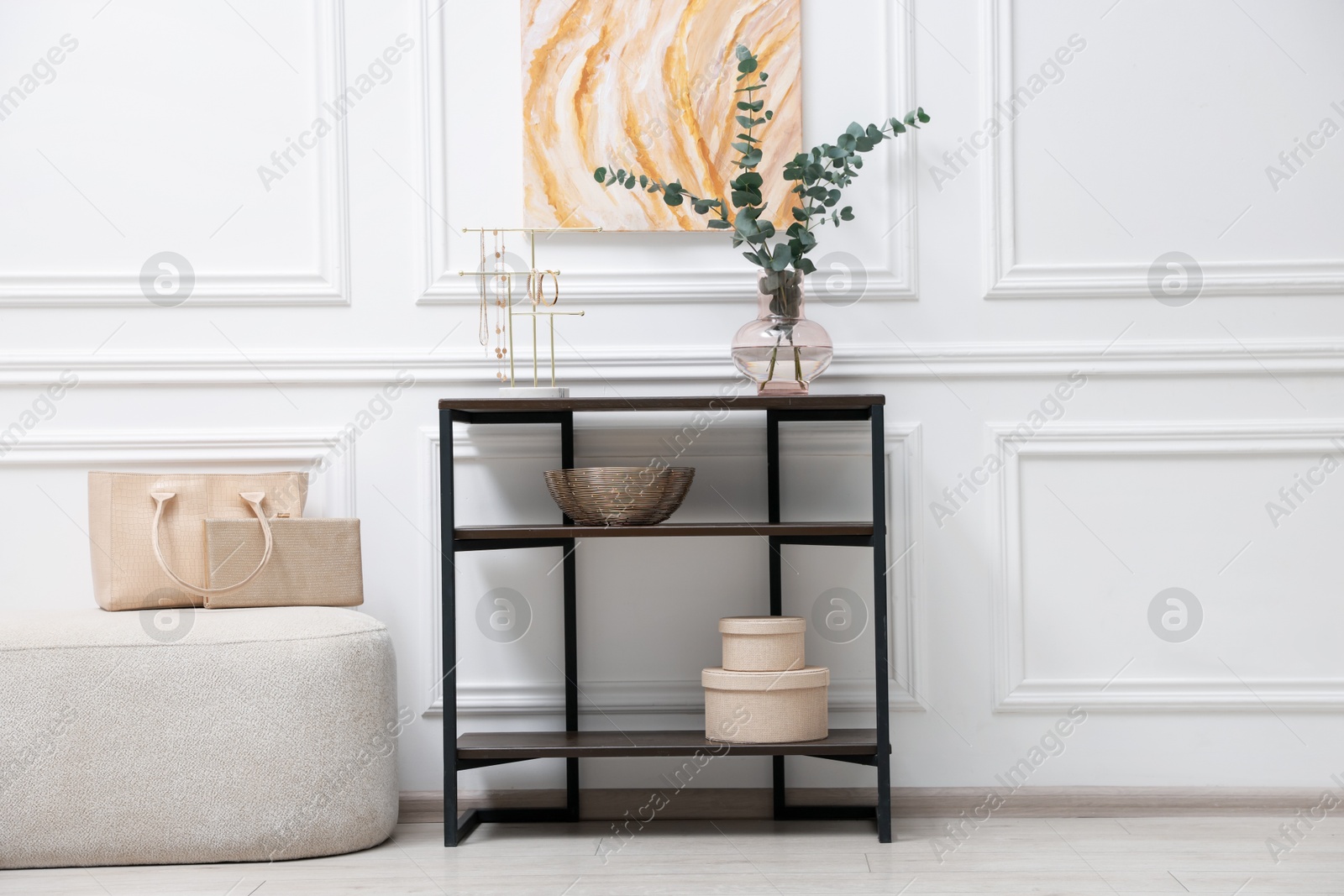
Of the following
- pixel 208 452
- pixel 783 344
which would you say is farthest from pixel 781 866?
pixel 208 452

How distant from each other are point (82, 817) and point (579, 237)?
135 cm

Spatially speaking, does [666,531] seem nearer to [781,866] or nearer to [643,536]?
[643,536]

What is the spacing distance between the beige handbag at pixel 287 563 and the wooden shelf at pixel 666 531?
→ 0.24 metres

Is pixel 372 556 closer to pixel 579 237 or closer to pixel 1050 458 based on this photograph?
pixel 579 237

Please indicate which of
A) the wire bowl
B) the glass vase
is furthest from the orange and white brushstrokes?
the wire bowl

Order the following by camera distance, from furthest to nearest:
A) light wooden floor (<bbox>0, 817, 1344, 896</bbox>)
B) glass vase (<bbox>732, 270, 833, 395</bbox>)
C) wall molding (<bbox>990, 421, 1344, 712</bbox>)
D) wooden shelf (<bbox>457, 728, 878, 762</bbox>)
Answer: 1. wall molding (<bbox>990, 421, 1344, 712</bbox>)
2. glass vase (<bbox>732, 270, 833, 395</bbox>)
3. wooden shelf (<bbox>457, 728, 878, 762</bbox>)
4. light wooden floor (<bbox>0, 817, 1344, 896</bbox>)

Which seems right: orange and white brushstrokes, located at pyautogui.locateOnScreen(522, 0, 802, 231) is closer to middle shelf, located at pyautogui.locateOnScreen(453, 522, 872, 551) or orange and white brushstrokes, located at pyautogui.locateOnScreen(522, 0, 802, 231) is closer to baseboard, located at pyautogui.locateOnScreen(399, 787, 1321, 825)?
middle shelf, located at pyautogui.locateOnScreen(453, 522, 872, 551)

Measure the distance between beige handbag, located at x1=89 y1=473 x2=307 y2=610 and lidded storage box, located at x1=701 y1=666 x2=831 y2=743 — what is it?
855mm

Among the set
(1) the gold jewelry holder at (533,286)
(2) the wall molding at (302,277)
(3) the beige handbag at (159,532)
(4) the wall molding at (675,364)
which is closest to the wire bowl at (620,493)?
(1) the gold jewelry holder at (533,286)

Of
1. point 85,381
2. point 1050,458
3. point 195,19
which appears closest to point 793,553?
point 1050,458

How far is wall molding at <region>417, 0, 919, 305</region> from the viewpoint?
203 centimetres

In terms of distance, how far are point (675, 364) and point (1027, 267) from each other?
738mm

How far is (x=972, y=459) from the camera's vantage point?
6.63ft

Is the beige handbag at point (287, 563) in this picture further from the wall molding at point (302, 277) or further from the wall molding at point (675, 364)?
the wall molding at point (302, 277)
